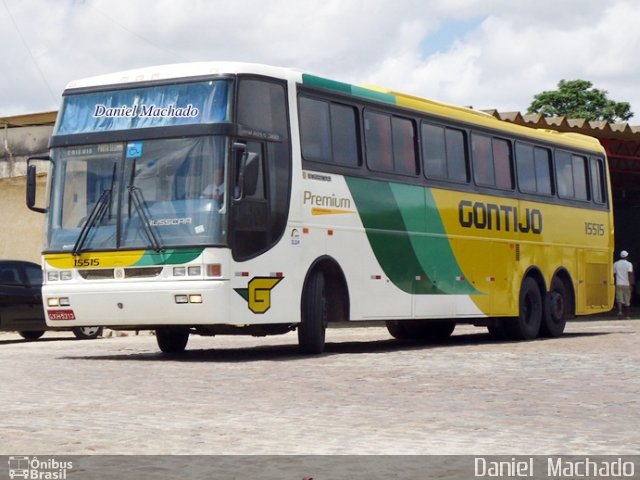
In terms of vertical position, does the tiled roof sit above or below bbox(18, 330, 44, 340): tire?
above

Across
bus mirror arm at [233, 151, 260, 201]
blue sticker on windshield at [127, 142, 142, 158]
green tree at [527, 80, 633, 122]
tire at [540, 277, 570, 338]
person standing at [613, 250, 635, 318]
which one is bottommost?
tire at [540, 277, 570, 338]

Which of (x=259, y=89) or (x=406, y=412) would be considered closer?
(x=406, y=412)

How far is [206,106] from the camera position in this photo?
622 inches

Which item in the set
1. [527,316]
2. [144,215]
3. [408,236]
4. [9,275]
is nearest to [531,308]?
[527,316]

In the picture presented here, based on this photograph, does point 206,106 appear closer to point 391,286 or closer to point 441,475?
point 391,286

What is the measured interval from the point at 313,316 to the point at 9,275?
9.69 meters

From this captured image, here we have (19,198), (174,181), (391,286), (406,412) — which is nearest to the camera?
(406,412)

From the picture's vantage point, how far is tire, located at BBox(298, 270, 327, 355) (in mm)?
16562

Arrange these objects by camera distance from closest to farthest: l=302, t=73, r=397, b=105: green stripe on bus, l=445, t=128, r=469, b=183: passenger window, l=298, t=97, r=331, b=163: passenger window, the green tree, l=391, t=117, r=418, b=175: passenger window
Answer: l=298, t=97, r=331, b=163: passenger window, l=302, t=73, r=397, b=105: green stripe on bus, l=391, t=117, r=418, b=175: passenger window, l=445, t=128, r=469, b=183: passenger window, the green tree

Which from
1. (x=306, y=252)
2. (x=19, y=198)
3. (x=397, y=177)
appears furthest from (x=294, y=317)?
(x=19, y=198)

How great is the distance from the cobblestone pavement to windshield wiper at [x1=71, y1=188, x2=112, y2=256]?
140cm

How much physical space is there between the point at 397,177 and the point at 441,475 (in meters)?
12.1

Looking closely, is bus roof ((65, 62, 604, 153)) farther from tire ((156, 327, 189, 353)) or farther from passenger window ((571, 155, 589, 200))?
tire ((156, 327, 189, 353))

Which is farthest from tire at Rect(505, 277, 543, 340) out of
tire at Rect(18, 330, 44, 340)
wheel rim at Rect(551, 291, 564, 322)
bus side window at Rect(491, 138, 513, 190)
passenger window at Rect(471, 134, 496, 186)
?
tire at Rect(18, 330, 44, 340)
